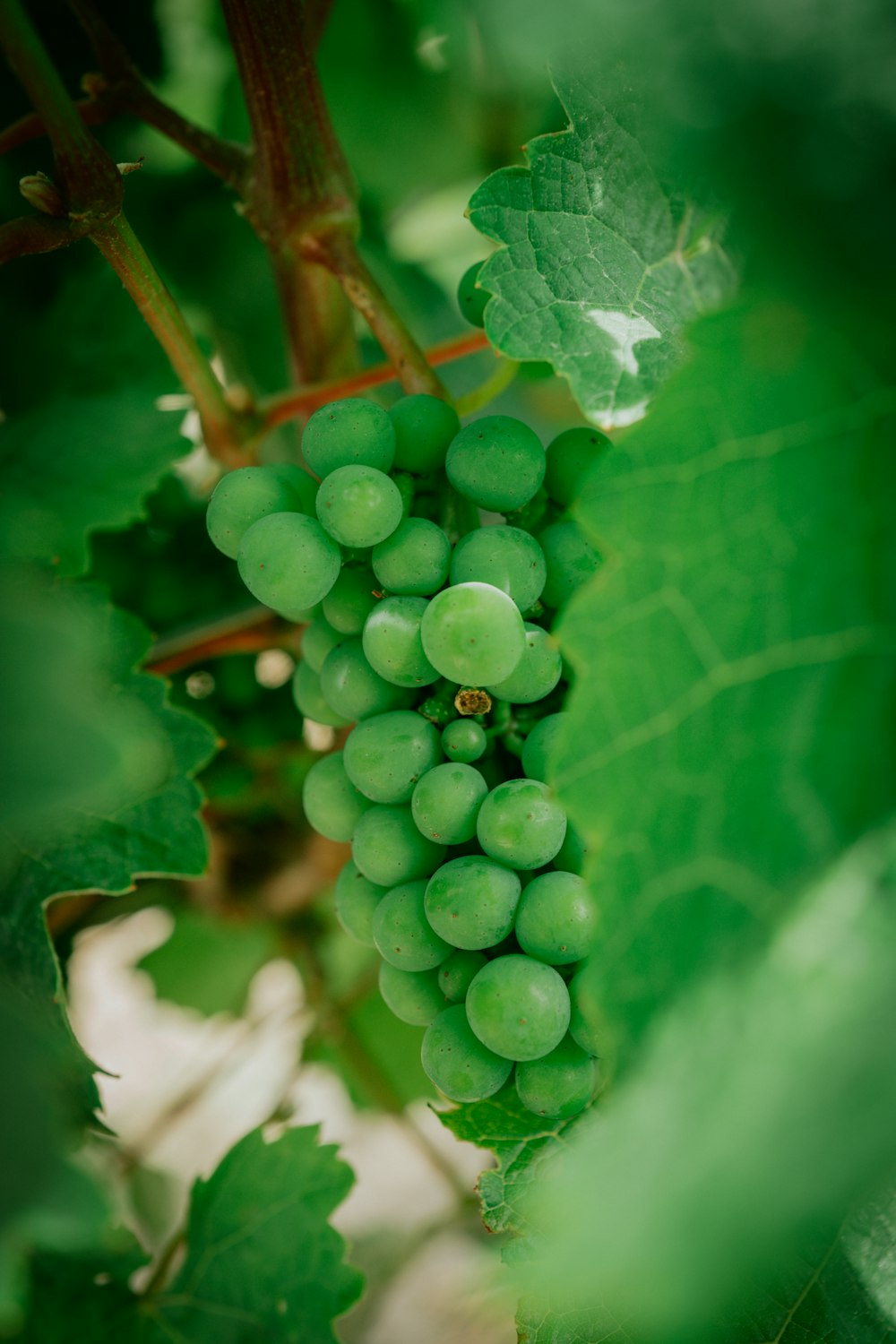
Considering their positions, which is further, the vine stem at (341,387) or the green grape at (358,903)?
the vine stem at (341,387)

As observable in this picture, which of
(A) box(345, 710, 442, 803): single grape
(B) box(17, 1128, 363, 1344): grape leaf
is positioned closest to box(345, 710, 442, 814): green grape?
(A) box(345, 710, 442, 803): single grape

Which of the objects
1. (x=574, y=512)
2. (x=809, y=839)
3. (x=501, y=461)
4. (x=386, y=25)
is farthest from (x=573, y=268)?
(x=386, y=25)

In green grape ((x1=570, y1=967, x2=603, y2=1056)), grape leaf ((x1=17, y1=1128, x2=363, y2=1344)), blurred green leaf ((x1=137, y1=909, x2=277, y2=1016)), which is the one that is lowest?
blurred green leaf ((x1=137, y1=909, x2=277, y2=1016))

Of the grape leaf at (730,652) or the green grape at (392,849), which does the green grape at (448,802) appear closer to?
the green grape at (392,849)

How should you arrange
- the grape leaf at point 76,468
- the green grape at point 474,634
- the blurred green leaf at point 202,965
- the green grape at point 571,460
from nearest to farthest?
the green grape at point 474,634 < the green grape at point 571,460 < the grape leaf at point 76,468 < the blurred green leaf at point 202,965

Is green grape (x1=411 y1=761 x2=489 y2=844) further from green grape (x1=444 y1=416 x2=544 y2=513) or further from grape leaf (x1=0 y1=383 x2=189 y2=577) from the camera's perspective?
grape leaf (x1=0 y1=383 x2=189 y2=577)

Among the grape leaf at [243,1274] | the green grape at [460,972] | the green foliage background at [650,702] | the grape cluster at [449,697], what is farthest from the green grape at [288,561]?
the grape leaf at [243,1274]

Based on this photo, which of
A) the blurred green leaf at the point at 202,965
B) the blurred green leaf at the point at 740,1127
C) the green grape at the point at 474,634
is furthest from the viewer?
the blurred green leaf at the point at 202,965
